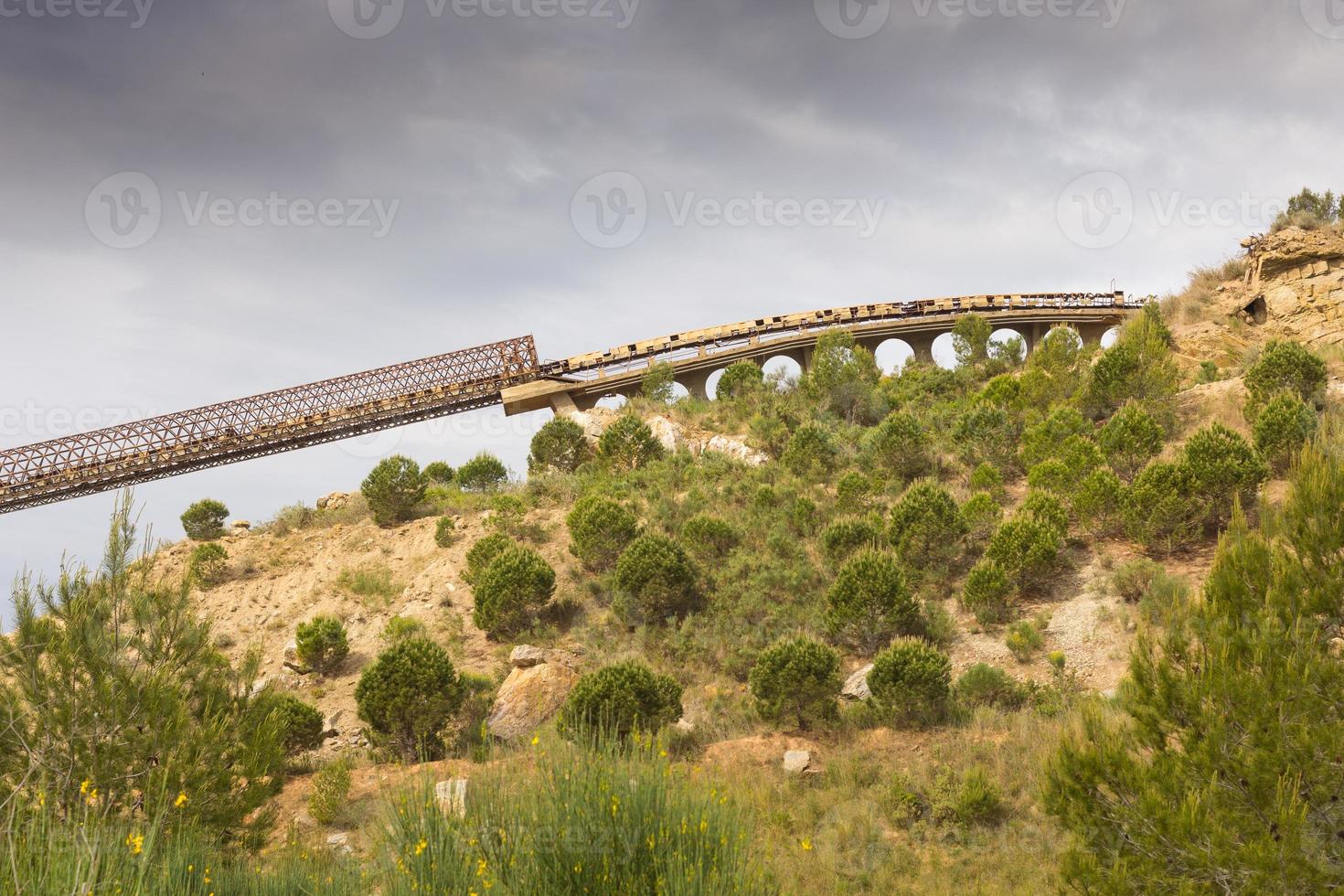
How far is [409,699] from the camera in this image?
51.2ft

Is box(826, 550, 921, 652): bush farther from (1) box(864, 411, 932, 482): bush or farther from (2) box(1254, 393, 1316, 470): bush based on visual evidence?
(2) box(1254, 393, 1316, 470): bush

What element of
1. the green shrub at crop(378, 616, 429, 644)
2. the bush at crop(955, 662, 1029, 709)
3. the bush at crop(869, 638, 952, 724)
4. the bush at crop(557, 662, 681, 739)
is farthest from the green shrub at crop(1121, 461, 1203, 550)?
the green shrub at crop(378, 616, 429, 644)

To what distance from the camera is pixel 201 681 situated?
1009cm

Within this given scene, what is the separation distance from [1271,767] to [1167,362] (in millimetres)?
21994

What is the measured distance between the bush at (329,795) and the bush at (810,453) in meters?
16.7

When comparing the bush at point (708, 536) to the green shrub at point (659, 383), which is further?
the green shrub at point (659, 383)

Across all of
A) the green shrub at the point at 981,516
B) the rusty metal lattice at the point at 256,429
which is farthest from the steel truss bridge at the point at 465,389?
the green shrub at the point at 981,516

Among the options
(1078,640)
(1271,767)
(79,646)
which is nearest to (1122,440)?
(1078,640)

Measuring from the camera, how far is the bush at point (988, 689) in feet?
49.3

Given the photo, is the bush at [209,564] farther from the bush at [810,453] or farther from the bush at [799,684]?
the bush at [799,684]

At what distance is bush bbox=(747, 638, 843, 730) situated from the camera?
14.8 meters

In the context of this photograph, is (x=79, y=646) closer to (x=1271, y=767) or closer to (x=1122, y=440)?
(x=1271, y=767)

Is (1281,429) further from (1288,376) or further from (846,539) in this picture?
(846,539)

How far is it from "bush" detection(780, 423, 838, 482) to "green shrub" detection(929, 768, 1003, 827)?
14.6 metres
